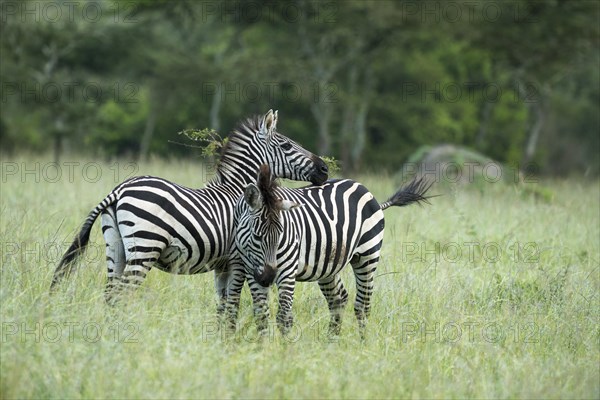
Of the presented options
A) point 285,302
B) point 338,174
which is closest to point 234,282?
point 285,302

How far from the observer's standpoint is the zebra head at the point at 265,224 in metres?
6.20

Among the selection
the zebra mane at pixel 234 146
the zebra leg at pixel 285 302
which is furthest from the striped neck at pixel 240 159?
the zebra leg at pixel 285 302

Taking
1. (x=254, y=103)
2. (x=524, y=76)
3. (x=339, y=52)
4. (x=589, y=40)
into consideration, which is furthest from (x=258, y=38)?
(x=589, y=40)

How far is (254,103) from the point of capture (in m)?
33.3

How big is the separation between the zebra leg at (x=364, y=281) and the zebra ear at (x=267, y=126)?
1238 mm

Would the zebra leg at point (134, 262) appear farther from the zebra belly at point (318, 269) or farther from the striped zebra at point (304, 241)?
the zebra belly at point (318, 269)

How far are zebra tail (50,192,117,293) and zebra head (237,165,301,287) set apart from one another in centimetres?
104

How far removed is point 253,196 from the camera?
6270 mm

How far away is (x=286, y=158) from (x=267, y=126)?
31cm

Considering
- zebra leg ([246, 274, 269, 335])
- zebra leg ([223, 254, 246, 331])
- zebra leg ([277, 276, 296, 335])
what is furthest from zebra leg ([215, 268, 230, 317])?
zebra leg ([277, 276, 296, 335])

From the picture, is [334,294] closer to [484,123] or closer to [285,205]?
[285,205]

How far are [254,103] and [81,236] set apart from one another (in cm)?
2703

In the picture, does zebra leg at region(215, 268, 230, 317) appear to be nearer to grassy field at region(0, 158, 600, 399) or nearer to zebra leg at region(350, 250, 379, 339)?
grassy field at region(0, 158, 600, 399)

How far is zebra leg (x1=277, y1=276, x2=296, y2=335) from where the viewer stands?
6430 millimetres
